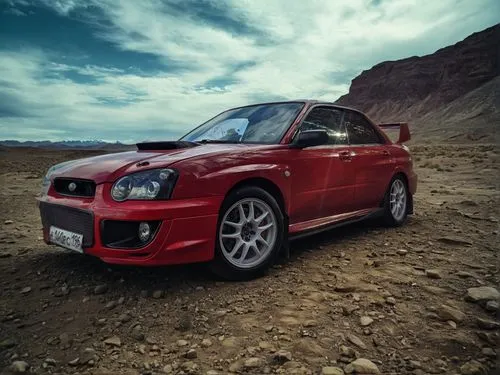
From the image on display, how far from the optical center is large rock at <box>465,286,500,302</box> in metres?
2.87

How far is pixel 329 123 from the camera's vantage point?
4379 mm

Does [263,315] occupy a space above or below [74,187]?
below

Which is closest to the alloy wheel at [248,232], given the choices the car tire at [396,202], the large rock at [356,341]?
the large rock at [356,341]

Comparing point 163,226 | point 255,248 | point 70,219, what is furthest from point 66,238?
point 255,248

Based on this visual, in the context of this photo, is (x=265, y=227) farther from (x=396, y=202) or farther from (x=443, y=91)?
(x=443, y=91)

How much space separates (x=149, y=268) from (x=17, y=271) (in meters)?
1.17

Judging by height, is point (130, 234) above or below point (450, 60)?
below

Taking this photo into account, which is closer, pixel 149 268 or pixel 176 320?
pixel 176 320

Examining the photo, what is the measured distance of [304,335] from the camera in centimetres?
244

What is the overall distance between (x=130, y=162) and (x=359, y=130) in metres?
2.82

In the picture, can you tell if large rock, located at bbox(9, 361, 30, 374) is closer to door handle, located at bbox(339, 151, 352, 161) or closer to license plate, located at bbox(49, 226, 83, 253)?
license plate, located at bbox(49, 226, 83, 253)

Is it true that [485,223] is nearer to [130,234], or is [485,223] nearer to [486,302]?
[486,302]

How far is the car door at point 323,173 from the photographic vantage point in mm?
3719

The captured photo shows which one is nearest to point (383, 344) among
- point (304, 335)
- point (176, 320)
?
point (304, 335)
